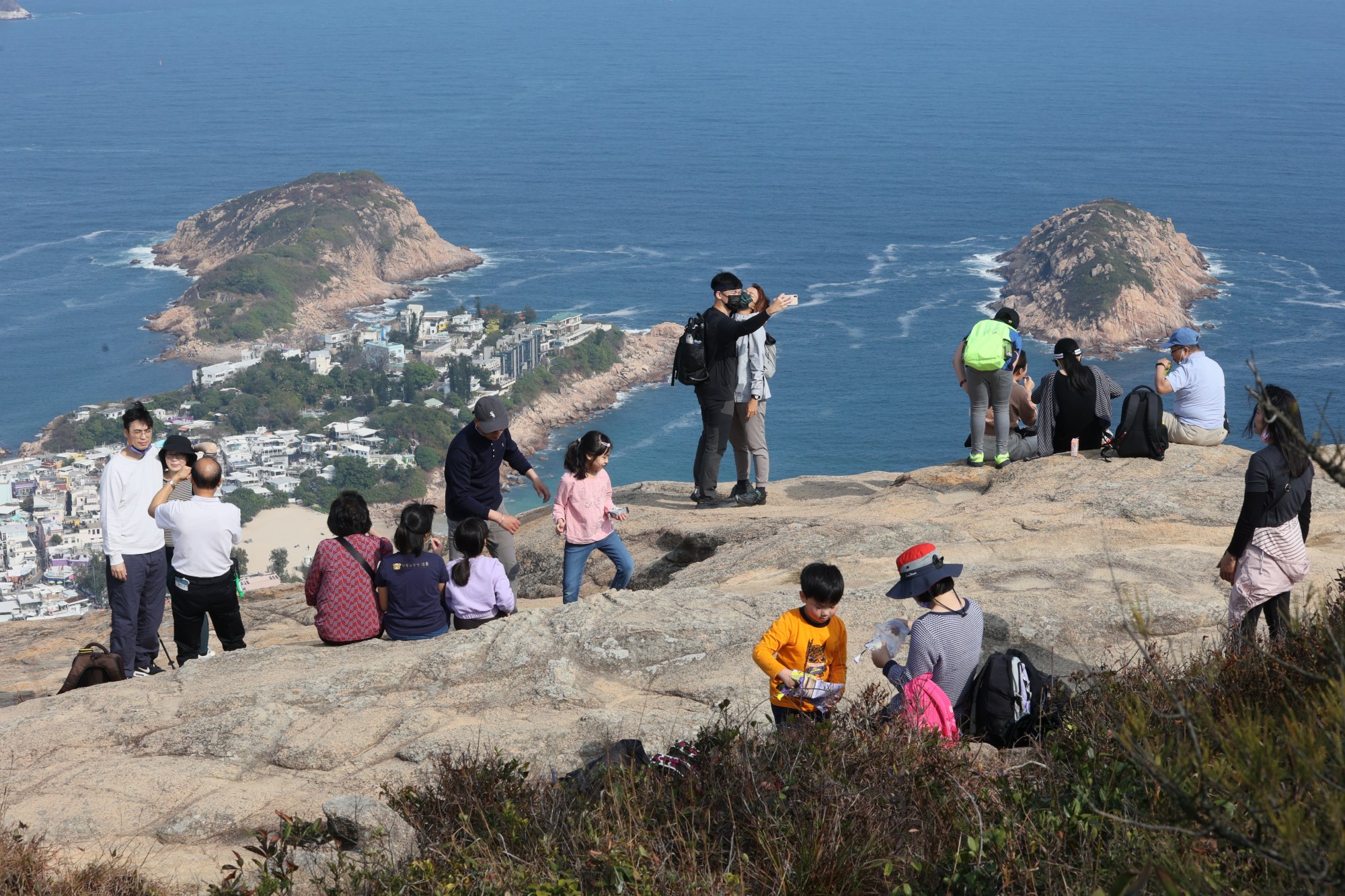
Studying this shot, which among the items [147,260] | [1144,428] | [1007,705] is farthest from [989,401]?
[147,260]

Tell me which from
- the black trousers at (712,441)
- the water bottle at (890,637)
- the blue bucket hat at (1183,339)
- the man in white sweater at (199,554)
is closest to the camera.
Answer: the water bottle at (890,637)

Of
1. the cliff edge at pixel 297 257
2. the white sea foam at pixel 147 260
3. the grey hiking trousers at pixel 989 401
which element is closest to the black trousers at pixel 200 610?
the grey hiking trousers at pixel 989 401

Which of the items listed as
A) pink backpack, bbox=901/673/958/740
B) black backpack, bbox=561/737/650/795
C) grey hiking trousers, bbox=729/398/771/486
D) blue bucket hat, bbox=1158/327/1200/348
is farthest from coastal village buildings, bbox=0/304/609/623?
pink backpack, bbox=901/673/958/740

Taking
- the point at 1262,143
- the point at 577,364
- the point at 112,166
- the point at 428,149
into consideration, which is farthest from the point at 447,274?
the point at 1262,143

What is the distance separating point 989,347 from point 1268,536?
5537mm

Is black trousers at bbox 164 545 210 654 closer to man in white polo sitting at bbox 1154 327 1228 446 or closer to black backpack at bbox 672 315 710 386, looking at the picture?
black backpack at bbox 672 315 710 386

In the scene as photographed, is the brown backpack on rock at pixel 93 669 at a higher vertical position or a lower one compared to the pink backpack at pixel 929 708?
lower

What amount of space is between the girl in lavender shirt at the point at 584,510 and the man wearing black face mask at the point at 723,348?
184 cm

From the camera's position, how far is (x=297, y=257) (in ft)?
384

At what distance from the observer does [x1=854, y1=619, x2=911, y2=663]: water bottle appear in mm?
5449

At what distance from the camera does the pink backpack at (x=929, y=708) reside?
5.20 meters

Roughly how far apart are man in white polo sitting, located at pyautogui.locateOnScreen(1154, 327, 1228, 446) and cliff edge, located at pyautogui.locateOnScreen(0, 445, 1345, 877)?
0.66 metres

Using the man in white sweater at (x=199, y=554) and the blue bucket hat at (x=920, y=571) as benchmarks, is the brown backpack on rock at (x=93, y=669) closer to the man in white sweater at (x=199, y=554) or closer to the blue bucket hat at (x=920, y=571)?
the man in white sweater at (x=199, y=554)

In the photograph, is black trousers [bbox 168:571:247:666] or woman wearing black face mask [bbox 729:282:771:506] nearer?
black trousers [bbox 168:571:247:666]
